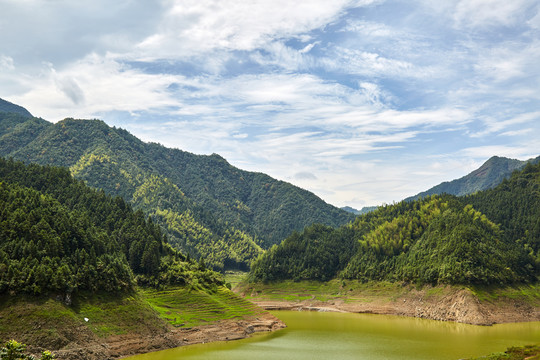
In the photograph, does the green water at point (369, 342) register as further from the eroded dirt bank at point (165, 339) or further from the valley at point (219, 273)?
A: the valley at point (219, 273)

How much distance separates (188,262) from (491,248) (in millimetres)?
89569

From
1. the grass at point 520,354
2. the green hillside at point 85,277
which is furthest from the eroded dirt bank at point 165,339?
the grass at point 520,354

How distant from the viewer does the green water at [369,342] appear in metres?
68.3

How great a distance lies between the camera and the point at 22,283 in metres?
65.5

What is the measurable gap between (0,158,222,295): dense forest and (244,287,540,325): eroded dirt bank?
47550mm

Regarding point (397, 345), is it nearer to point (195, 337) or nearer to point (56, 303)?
point (195, 337)

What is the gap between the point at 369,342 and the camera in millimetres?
79812

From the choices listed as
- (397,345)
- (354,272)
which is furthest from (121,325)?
(354,272)

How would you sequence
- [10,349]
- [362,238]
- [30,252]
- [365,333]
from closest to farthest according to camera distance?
[10,349]
[30,252]
[365,333]
[362,238]

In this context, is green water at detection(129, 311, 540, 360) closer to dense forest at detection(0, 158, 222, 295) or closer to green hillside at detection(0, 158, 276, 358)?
green hillside at detection(0, 158, 276, 358)

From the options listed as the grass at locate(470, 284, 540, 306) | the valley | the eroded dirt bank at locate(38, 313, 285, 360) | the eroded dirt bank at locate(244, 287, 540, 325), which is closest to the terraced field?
the valley

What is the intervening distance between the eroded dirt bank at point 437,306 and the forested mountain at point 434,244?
6.28m

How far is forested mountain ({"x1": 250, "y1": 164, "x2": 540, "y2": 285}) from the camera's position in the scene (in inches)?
4980

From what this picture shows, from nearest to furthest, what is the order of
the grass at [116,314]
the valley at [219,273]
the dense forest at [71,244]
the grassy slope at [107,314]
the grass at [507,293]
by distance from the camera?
1. the grassy slope at [107,314]
2. the valley at [219,273]
3. the dense forest at [71,244]
4. the grass at [116,314]
5. the grass at [507,293]
